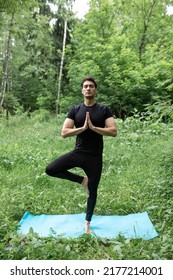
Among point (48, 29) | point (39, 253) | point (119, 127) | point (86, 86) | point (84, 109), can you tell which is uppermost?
point (48, 29)

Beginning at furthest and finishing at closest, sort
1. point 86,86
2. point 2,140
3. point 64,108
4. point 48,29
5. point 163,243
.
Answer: point 48,29 < point 64,108 < point 2,140 < point 86,86 < point 163,243

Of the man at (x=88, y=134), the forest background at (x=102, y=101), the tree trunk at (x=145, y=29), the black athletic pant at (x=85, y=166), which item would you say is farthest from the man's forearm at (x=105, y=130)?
the tree trunk at (x=145, y=29)

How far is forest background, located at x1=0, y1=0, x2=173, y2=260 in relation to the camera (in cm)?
337

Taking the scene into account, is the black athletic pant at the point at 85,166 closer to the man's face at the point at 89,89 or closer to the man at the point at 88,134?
the man at the point at 88,134

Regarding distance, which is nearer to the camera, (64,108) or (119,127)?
(119,127)

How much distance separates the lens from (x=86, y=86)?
3420 millimetres

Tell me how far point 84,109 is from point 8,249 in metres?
1.84

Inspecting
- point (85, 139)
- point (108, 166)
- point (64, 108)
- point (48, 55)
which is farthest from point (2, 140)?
point (48, 55)

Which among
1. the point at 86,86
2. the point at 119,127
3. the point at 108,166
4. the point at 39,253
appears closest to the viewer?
the point at 39,253

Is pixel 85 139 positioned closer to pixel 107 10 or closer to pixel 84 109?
pixel 84 109

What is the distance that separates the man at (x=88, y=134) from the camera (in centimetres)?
340

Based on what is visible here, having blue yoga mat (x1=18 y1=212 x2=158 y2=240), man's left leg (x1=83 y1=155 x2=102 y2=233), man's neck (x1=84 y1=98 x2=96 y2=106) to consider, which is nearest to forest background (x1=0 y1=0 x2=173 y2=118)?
blue yoga mat (x1=18 y1=212 x2=158 y2=240)

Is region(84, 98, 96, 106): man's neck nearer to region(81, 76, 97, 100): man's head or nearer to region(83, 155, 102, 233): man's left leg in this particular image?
region(81, 76, 97, 100): man's head
